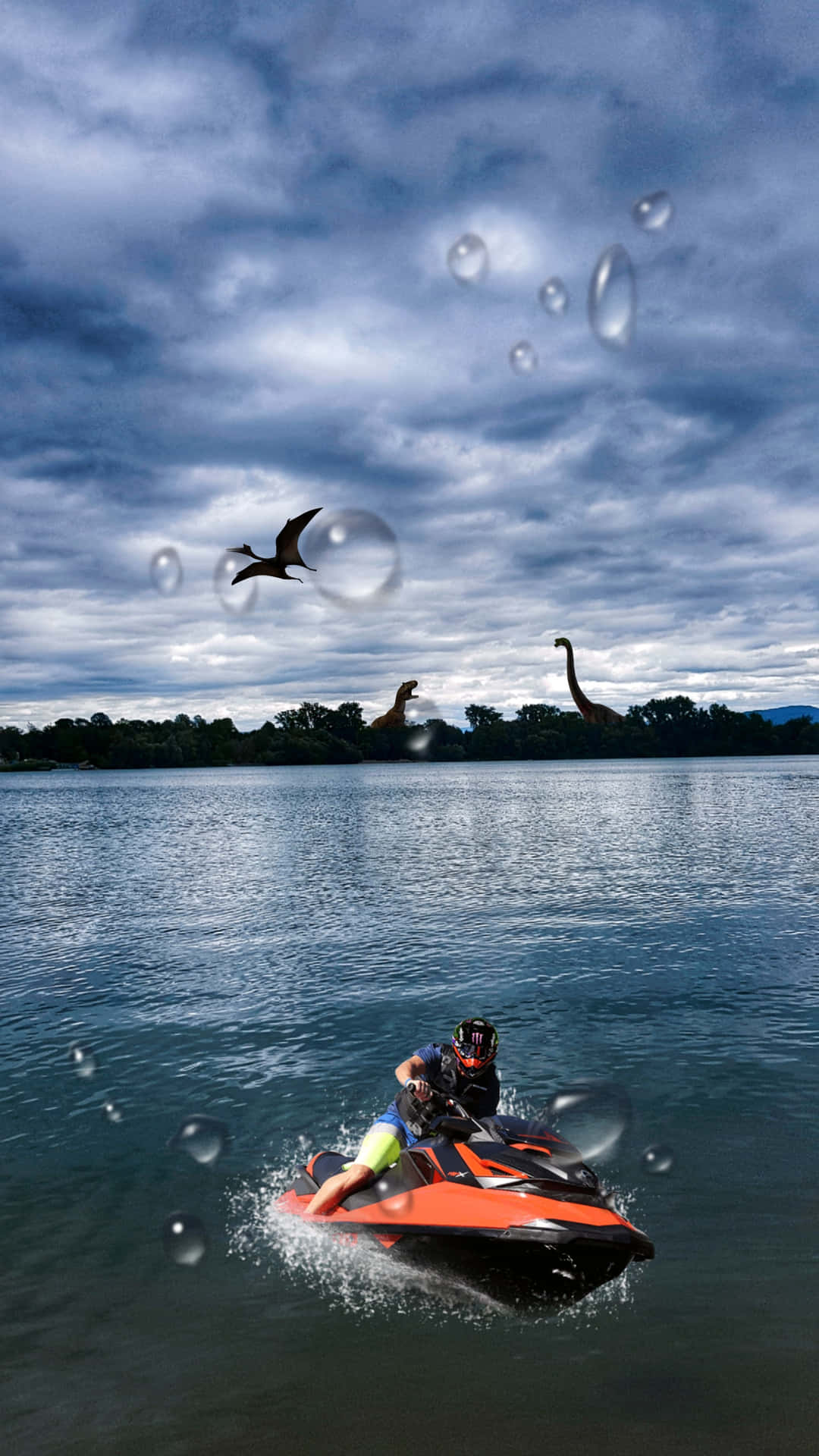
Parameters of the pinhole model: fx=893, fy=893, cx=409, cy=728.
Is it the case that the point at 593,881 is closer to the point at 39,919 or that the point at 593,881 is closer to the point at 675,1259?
the point at 39,919

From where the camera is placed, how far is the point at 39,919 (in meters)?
31.0

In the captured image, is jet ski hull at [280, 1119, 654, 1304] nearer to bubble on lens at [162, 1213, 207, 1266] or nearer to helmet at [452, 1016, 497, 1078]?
helmet at [452, 1016, 497, 1078]

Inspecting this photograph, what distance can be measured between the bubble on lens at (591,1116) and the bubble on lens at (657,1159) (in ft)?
1.62

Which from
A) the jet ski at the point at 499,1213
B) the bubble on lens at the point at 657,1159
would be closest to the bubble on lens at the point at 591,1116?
the bubble on lens at the point at 657,1159

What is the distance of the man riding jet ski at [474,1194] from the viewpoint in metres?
8.28

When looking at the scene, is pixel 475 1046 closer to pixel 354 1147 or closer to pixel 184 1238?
pixel 354 1147

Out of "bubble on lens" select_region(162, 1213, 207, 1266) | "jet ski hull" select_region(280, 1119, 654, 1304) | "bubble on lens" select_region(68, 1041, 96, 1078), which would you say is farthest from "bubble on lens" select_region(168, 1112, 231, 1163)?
"bubble on lens" select_region(68, 1041, 96, 1078)

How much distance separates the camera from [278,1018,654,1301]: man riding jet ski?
8.28m

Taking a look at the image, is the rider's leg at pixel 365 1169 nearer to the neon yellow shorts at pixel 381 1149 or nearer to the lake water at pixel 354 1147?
the neon yellow shorts at pixel 381 1149

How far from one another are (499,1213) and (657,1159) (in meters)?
4.01

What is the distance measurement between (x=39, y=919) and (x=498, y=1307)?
26.3 meters

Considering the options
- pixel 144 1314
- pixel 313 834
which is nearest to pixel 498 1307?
pixel 144 1314

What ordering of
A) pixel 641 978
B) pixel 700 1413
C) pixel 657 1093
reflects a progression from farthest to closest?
pixel 641 978, pixel 657 1093, pixel 700 1413

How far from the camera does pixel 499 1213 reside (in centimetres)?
843
